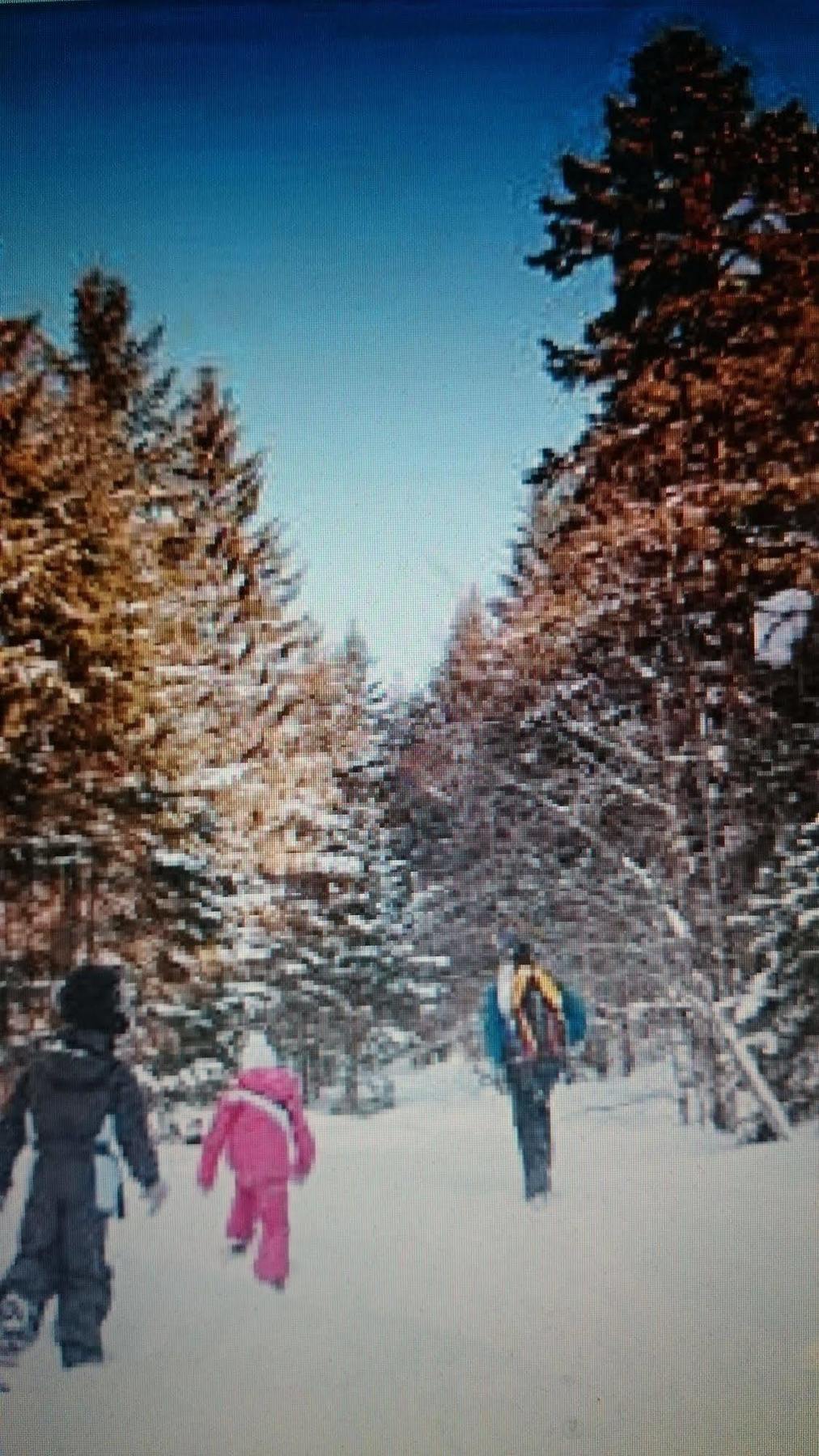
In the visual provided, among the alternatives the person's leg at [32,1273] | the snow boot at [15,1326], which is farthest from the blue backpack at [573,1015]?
the snow boot at [15,1326]

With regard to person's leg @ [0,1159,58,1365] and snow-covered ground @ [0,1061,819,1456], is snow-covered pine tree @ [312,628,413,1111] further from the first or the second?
person's leg @ [0,1159,58,1365]

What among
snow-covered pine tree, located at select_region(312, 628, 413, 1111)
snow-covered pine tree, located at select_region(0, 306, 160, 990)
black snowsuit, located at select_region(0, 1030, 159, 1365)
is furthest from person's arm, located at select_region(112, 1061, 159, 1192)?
snow-covered pine tree, located at select_region(0, 306, 160, 990)

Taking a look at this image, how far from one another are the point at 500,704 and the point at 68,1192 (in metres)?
1.68

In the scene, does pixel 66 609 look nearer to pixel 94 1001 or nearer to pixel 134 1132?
pixel 94 1001

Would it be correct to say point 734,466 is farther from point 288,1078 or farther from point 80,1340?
point 80,1340

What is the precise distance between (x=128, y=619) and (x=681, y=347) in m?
1.73

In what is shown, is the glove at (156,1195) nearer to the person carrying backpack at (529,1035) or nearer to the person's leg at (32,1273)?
the person's leg at (32,1273)

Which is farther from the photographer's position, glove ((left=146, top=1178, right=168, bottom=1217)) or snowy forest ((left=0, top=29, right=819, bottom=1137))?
snowy forest ((left=0, top=29, right=819, bottom=1137))

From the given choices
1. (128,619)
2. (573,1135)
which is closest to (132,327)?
(128,619)

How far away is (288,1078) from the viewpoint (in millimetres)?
3119

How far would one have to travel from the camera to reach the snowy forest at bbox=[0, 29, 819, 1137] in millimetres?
3158

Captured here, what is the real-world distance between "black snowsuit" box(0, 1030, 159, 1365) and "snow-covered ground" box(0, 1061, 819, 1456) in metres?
0.05

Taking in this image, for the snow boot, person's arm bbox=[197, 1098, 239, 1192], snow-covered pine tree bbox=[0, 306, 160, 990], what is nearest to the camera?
the snow boot

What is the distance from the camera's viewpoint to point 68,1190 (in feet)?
9.97
